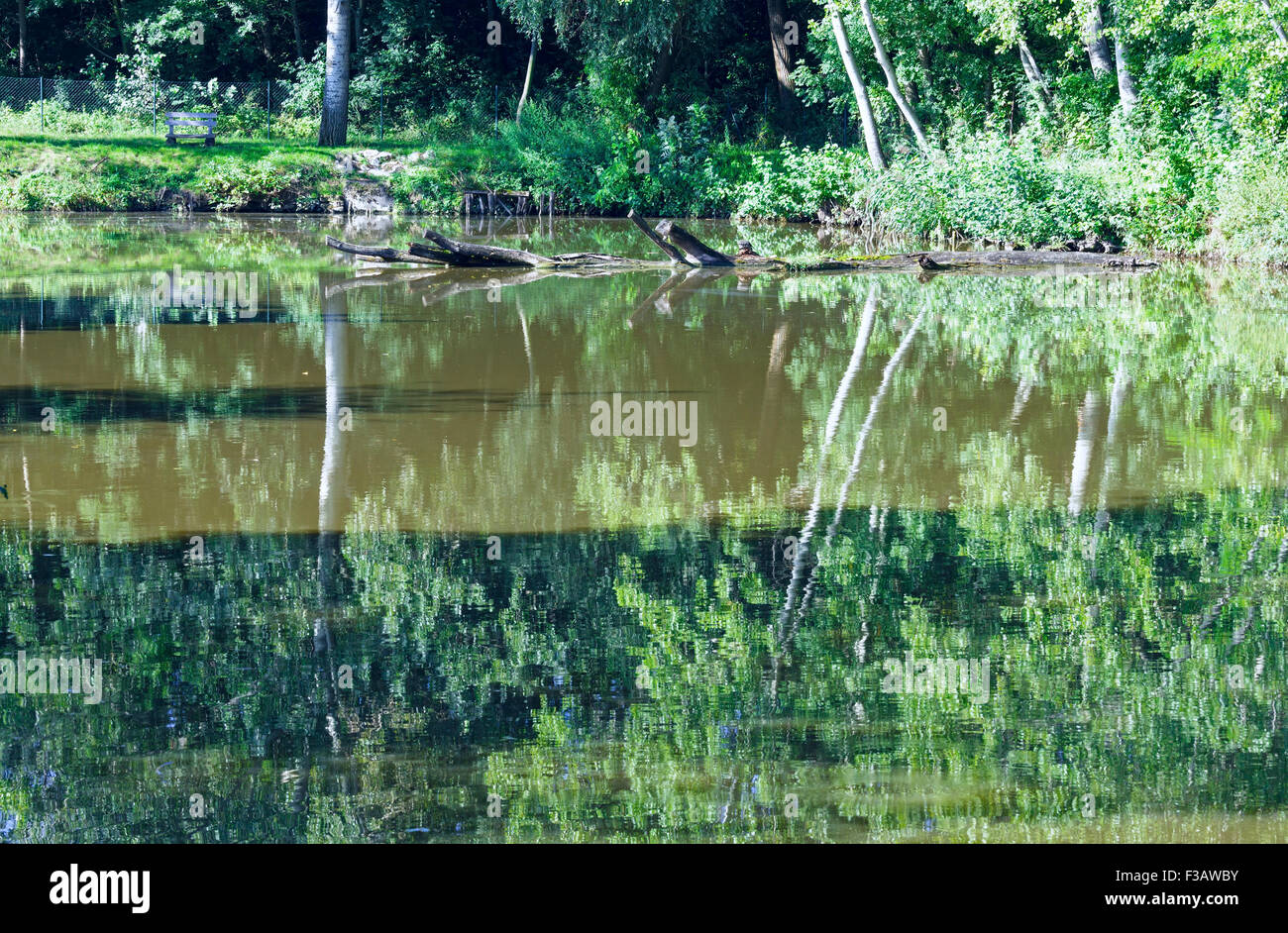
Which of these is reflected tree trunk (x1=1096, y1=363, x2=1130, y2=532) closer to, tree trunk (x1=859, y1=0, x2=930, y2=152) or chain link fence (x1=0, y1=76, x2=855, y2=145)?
tree trunk (x1=859, y1=0, x2=930, y2=152)

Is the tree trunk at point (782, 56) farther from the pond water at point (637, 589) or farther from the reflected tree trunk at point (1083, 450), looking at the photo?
the reflected tree trunk at point (1083, 450)

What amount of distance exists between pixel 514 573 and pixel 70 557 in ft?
8.13

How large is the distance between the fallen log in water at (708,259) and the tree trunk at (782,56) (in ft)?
60.8

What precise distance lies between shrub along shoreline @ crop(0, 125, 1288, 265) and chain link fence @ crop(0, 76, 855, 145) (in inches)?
62.4

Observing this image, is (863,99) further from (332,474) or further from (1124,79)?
(332,474)

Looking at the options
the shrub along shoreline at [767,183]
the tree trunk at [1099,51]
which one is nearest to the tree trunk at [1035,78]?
the tree trunk at [1099,51]

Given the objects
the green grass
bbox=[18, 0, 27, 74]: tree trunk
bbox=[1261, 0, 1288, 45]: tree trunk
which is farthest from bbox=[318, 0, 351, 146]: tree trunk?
bbox=[1261, 0, 1288, 45]: tree trunk

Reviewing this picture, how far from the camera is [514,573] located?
8156 millimetres

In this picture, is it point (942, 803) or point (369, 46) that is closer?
point (942, 803)

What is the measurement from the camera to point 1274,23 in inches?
944

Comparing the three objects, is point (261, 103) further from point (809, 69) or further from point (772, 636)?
point (772, 636)

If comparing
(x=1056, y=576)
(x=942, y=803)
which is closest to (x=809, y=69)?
(x=1056, y=576)

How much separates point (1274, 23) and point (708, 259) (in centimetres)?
993

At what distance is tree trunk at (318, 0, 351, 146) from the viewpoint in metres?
38.7
